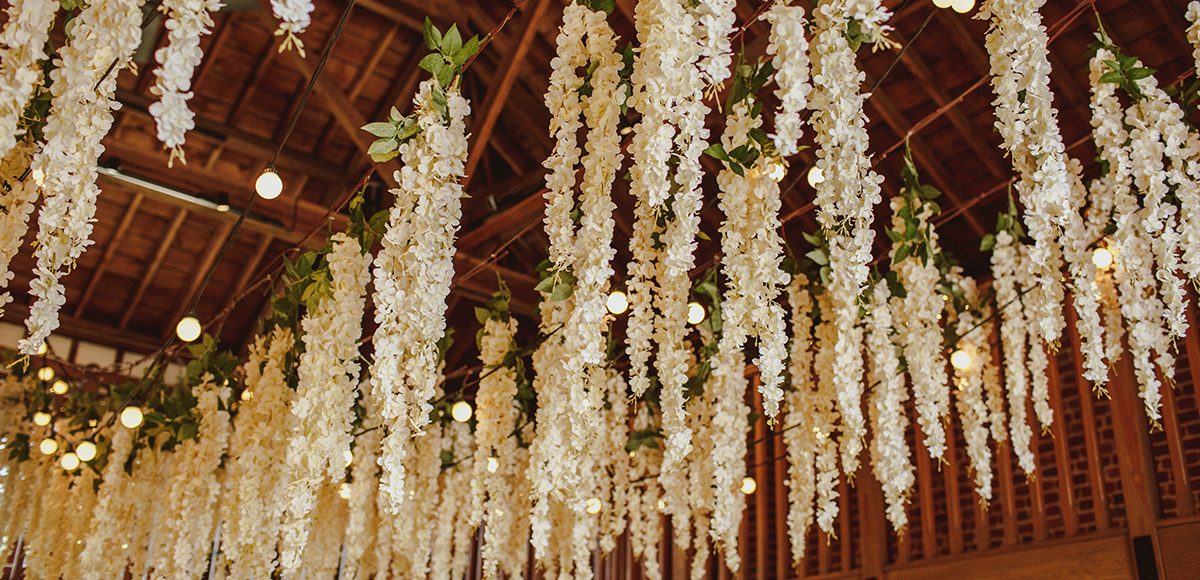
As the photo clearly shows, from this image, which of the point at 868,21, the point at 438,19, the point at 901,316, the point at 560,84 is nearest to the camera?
the point at 868,21

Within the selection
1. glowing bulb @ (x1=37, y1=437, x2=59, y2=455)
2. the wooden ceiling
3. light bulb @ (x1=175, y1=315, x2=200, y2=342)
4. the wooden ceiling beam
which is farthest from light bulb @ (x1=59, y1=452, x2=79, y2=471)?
the wooden ceiling beam

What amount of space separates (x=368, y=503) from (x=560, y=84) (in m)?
4.29

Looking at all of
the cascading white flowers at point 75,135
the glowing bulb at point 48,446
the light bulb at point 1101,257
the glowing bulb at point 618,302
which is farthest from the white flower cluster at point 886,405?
the glowing bulb at point 48,446

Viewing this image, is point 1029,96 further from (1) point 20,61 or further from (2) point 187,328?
(2) point 187,328

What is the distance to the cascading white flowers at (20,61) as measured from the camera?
1.79 m

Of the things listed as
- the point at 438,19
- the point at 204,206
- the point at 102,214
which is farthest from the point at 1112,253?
the point at 102,214

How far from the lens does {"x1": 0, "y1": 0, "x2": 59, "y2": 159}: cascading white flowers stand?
1.79 meters

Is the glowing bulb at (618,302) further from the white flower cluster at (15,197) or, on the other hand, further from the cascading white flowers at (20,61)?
the cascading white flowers at (20,61)

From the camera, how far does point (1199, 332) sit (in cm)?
469

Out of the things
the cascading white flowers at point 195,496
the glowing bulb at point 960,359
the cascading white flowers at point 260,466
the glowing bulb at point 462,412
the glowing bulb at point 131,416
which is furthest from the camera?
the glowing bulb at point 462,412

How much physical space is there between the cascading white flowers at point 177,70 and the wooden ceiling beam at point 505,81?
115 inches

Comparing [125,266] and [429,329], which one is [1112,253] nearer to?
[429,329]

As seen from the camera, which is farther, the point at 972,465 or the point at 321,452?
the point at 972,465

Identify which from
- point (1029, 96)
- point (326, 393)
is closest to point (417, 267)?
point (326, 393)
